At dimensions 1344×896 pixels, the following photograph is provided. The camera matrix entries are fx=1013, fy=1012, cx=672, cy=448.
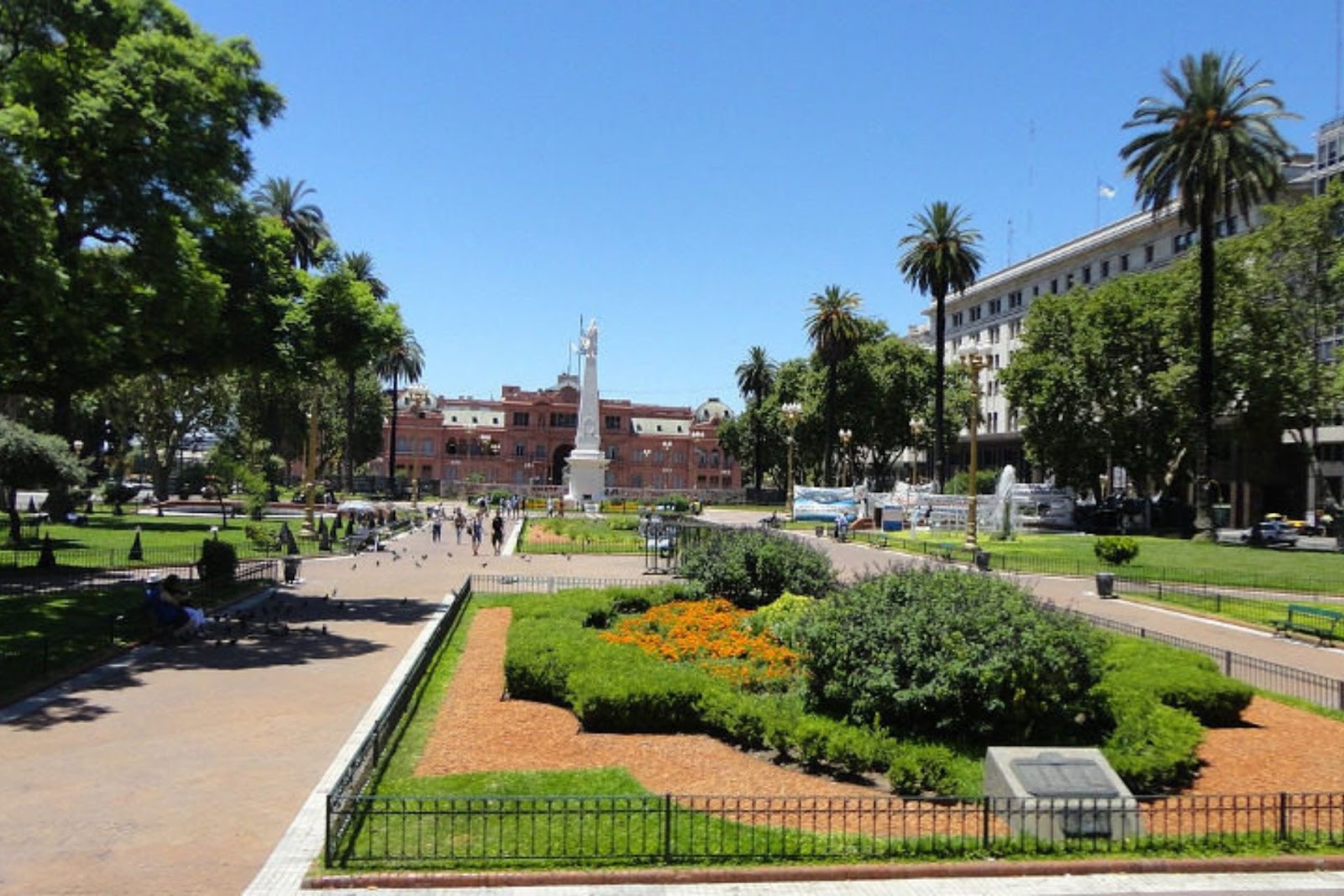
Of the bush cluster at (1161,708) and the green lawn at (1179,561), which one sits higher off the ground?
the green lawn at (1179,561)

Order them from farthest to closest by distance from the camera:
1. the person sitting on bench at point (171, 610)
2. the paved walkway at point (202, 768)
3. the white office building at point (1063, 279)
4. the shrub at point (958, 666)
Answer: the white office building at point (1063, 279) < the person sitting on bench at point (171, 610) < the shrub at point (958, 666) < the paved walkway at point (202, 768)

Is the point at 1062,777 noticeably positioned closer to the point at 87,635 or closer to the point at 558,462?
the point at 87,635

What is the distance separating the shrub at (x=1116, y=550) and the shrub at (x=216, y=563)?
2924 cm

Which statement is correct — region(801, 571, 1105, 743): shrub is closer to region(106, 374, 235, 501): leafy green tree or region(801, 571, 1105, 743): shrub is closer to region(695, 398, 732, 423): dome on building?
region(106, 374, 235, 501): leafy green tree

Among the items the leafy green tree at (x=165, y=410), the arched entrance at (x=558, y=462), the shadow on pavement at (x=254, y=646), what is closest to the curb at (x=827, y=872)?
the shadow on pavement at (x=254, y=646)

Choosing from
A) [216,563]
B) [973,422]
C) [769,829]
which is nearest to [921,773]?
[769,829]

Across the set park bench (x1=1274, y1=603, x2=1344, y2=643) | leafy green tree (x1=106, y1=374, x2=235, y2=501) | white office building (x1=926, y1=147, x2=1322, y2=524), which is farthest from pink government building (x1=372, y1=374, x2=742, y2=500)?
park bench (x1=1274, y1=603, x2=1344, y2=643)

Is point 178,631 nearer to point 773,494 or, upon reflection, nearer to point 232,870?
point 232,870

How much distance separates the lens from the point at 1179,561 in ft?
133

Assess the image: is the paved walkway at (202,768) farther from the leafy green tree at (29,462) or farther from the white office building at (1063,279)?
the white office building at (1063,279)

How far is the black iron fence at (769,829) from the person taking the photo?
29.7ft

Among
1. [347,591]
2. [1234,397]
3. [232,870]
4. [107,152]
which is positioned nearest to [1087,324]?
[1234,397]

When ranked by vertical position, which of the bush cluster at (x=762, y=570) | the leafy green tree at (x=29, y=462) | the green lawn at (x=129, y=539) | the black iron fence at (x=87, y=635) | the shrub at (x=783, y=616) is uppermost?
the leafy green tree at (x=29, y=462)

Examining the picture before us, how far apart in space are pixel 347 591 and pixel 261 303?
28.0 feet
